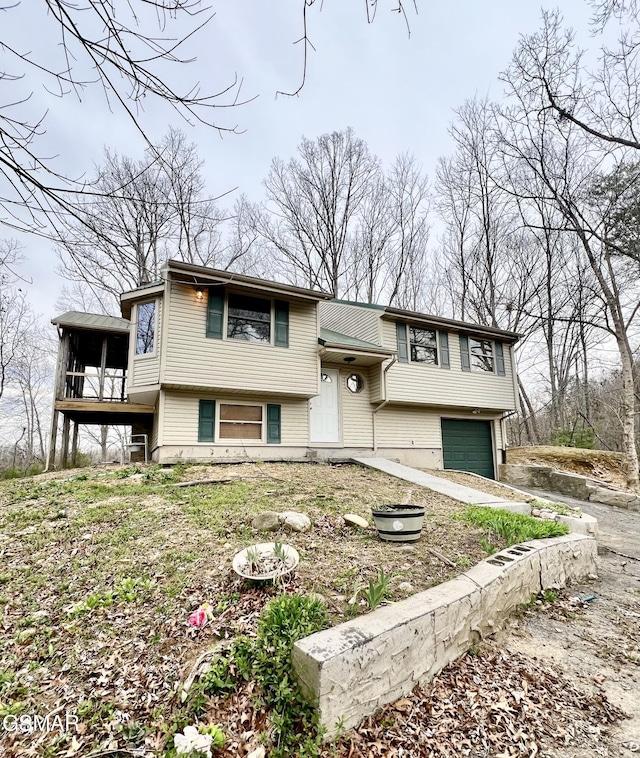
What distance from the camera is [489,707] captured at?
87.2 inches

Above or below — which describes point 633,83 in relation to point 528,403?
above

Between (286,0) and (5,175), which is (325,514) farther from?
(286,0)

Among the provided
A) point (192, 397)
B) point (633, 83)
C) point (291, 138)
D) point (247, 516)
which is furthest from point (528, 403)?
point (291, 138)

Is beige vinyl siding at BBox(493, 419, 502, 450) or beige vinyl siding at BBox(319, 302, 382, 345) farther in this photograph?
beige vinyl siding at BBox(493, 419, 502, 450)

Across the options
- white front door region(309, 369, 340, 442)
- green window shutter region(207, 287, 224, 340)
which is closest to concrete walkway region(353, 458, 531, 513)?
white front door region(309, 369, 340, 442)

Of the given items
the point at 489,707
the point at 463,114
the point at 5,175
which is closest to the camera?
the point at 5,175

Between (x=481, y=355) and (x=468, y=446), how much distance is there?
3.07 m

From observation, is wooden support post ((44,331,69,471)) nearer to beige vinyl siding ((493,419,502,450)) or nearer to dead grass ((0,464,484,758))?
dead grass ((0,464,484,758))

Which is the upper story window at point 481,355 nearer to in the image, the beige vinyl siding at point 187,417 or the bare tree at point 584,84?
the bare tree at point 584,84

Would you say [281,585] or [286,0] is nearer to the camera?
[286,0]

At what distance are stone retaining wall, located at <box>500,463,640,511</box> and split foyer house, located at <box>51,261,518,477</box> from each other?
937mm

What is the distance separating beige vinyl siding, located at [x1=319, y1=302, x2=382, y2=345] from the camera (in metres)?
11.3

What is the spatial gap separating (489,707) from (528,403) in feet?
55.5

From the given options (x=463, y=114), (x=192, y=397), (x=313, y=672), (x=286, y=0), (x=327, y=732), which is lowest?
(x=327, y=732)
